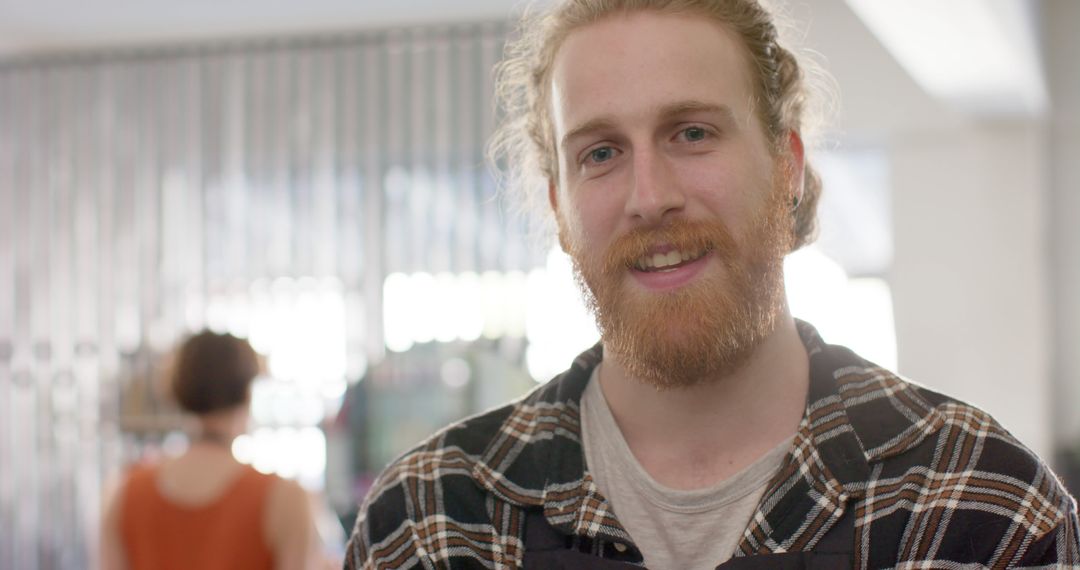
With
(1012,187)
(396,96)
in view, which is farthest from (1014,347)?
(396,96)

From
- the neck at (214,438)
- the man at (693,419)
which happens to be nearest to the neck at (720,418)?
the man at (693,419)

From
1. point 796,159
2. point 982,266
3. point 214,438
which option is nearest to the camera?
point 796,159

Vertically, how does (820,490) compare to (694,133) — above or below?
below

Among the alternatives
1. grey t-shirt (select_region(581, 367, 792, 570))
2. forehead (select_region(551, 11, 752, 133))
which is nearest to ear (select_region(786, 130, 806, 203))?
forehead (select_region(551, 11, 752, 133))

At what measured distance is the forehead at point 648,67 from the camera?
1.36m

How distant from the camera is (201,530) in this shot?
2600mm

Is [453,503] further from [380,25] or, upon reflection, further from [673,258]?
[380,25]

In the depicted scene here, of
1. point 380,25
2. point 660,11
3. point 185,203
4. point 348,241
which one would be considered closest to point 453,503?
point 660,11

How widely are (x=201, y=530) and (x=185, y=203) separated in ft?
12.8

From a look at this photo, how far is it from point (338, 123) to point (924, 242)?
278 centimetres

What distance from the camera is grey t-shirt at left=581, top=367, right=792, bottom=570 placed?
128 cm

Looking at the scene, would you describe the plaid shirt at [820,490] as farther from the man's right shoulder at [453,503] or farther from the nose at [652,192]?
the nose at [652,192]

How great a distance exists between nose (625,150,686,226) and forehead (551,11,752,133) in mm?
57

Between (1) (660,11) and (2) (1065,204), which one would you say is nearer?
(1) (660,11)
